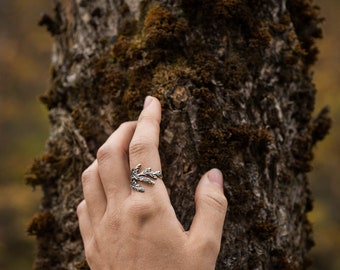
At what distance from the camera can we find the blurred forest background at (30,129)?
929 centimetres

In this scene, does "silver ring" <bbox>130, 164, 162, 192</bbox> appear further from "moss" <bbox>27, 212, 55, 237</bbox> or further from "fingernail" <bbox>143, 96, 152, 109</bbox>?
"moss" <bbox>27, 212, 55, 237</bbox>

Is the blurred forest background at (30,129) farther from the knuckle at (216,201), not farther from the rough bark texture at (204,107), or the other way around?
the knuckle at (216,201)

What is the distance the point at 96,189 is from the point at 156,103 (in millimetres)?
539

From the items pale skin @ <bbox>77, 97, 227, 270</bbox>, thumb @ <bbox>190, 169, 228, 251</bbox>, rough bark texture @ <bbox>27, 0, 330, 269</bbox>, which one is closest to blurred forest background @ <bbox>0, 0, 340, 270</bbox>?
rough bark texture @ <bbox>27, 0, 330, 269</bbox>

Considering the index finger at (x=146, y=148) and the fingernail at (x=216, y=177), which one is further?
the fingernail at (x=216, y=177)

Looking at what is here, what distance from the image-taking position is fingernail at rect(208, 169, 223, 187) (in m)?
2.02

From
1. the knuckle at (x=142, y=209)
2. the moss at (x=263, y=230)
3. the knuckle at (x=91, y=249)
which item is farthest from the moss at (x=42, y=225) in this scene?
the moss at (x=263, y=230)

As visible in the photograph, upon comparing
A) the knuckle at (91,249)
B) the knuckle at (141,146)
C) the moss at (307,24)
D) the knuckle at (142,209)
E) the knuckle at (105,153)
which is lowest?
the knuckle at (91,249)

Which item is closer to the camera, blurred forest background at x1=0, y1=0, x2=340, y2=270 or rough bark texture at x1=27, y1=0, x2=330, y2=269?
rough bark texture at x1=27, y1=0, x2=330, y2=269

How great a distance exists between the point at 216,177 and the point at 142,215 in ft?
1.50

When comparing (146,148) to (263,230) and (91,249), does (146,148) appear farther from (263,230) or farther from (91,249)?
(263,230)

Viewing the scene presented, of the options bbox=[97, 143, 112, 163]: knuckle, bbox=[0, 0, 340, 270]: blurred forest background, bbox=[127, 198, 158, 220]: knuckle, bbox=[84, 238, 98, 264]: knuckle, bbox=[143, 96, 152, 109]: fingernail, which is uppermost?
bbox=[0, 0, 340, 270]: blurred forest background

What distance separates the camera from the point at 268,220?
2217 mm

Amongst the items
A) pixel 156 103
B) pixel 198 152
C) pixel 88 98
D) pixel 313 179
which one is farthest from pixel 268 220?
pixel 313 179
